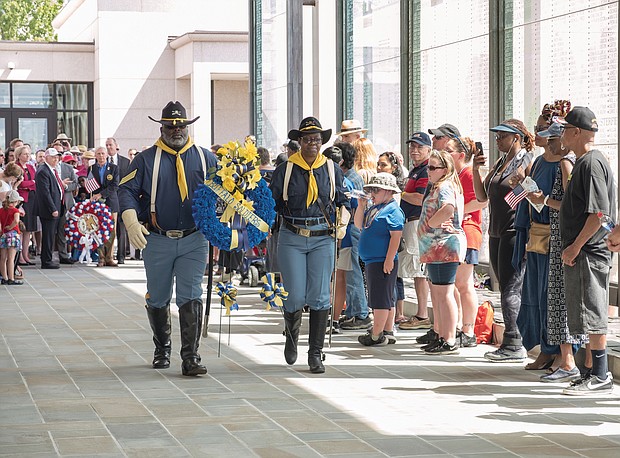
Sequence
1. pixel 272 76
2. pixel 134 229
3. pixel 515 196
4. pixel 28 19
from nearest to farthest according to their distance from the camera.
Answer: pixel 515 196 → pixel 134 229 → pixel 272 76 → pixel 28 19

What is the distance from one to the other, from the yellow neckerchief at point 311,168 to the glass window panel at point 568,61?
365 cm

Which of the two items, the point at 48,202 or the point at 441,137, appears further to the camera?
the point at 48,202

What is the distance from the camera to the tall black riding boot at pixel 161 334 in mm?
9258

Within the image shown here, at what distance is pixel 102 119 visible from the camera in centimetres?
3167

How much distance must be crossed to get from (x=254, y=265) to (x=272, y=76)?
24.0 feet

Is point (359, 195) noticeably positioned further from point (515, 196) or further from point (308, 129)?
point (515, 196)

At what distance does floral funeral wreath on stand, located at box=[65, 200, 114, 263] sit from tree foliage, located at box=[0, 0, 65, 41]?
51884 millimetres

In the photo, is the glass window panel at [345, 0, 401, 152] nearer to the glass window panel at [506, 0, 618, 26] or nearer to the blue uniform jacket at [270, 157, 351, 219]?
the glass window panel at [506, 0, 618, 26]

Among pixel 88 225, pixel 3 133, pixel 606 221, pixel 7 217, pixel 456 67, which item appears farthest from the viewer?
pixel 3 133

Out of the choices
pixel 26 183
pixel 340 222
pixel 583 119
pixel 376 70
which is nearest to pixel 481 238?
pixel 340 222

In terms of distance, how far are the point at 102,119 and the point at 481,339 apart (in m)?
22.7

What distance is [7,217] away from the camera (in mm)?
15672

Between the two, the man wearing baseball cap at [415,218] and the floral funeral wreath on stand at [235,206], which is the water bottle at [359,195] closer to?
the man wearing baseball cap at [415,218]

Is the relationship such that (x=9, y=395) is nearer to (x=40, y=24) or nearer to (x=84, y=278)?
(x=84, y=278)
